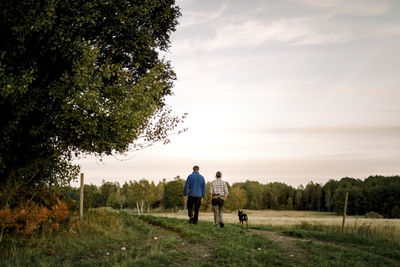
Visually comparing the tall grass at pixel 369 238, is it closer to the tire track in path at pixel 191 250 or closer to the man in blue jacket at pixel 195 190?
the man in blue jacket at pixel 195 190

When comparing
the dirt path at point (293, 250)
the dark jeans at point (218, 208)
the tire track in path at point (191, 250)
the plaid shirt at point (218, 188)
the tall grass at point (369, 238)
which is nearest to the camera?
the tire track in path at point (191, 250)

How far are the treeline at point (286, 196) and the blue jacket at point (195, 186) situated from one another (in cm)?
2416

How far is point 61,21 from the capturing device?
11320 millimetres

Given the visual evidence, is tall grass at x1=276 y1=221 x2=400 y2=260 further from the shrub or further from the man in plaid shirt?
the shrub

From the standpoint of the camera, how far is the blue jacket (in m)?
15.7

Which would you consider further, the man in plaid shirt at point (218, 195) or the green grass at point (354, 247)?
the man in plaid shirt at point (218, 195)

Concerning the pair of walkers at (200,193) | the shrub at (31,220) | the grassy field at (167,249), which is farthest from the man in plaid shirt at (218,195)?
the shrub at (31,220)

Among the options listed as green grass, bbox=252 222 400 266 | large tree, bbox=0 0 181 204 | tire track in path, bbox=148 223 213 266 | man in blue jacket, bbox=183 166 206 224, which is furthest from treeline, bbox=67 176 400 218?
green grass, bbox=252 222 400 266

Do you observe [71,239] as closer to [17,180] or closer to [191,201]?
[17,180]

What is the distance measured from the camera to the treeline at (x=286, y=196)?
305 ft

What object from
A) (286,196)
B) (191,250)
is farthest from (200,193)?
(286,196)

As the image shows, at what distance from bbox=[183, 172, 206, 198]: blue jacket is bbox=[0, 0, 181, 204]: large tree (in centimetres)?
369

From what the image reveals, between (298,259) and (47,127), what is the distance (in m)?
9.57

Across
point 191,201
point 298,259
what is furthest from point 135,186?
point 298,259
